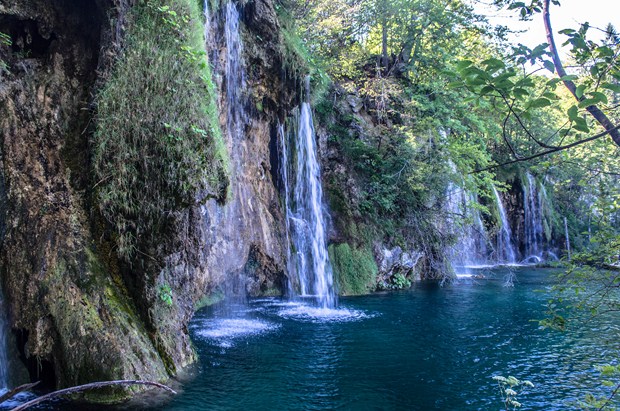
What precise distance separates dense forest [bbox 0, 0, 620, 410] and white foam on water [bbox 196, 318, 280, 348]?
106mm

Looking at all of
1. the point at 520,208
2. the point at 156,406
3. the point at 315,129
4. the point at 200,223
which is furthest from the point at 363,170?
the point at 520,208

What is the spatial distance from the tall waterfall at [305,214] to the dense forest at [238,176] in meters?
0.06

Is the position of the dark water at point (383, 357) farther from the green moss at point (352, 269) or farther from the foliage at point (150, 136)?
the foliage at point (150, 136)

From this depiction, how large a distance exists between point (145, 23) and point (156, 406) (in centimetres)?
516

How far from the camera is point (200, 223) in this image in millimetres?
7051

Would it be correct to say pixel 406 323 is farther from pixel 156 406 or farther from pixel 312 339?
pixel 156 406

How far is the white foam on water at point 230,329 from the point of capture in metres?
8.73

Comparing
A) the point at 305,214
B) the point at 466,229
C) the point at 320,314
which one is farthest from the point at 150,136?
the point at 466,229

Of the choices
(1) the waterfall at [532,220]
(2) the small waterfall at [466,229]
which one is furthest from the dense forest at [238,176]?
(1) the waterfall at [532,220]

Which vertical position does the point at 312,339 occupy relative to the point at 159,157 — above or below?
below

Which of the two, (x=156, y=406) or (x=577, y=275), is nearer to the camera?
(x=577, y=275)

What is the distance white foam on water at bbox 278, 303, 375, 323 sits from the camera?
1070cm

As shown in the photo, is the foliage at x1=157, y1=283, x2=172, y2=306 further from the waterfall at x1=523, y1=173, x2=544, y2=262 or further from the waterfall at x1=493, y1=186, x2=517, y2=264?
the waterfall at x1=523, y1=173, x2=544, y2=262

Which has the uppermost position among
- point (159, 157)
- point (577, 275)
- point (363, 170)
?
point (363, 170)
